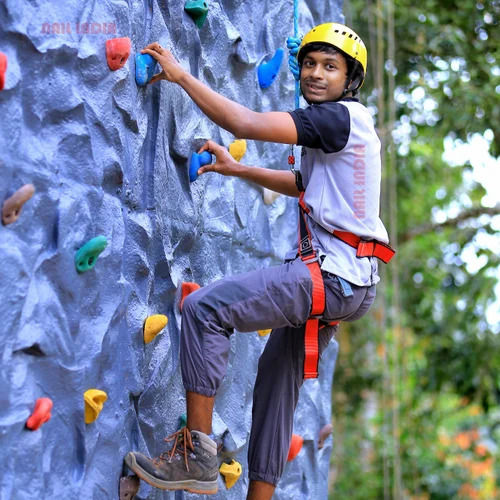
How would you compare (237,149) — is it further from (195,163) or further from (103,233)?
(103,233)

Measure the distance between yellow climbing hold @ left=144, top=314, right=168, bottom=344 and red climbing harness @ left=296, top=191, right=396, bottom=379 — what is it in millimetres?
436

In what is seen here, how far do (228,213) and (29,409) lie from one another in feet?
4.38

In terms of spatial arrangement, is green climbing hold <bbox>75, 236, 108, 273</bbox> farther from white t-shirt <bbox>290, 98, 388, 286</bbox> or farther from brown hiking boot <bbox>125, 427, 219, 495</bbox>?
white t-shirt <bbox>290, 98, 388, 286</bbox>

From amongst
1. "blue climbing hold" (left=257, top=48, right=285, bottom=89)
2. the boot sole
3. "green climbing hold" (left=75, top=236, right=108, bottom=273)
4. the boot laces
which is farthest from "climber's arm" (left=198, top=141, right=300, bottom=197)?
the boot sole

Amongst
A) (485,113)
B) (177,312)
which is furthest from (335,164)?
(485,113)

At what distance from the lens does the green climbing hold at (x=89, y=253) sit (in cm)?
254

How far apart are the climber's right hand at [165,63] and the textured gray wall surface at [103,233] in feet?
0.20

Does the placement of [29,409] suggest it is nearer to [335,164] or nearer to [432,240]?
[335,164]

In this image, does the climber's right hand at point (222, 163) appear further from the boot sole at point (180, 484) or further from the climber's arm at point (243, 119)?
the boot sole at point (180, 484)

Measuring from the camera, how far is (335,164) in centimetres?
275

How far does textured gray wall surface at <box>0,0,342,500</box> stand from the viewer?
2.35 meters

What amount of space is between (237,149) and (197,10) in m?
0.56

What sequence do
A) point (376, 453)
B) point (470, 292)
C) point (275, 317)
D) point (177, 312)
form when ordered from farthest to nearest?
point (376, 453)
point (470, 292)
point (177, 312)
point (275, 317)


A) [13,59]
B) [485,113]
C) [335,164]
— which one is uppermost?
[485,113]
